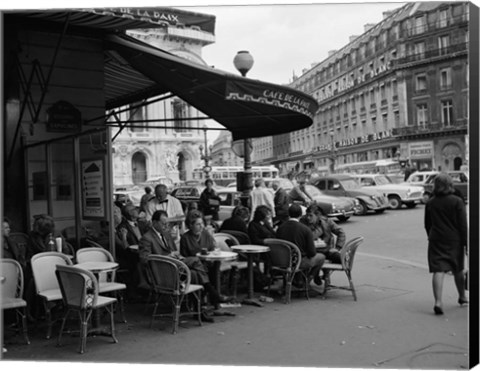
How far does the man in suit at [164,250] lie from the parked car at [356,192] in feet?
45.0

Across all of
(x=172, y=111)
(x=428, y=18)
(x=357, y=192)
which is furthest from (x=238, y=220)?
(x=357, y=192)

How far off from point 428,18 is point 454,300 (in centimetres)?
351

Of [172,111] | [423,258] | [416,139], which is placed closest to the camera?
[416,139]

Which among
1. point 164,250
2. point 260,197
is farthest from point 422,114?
point 260,197

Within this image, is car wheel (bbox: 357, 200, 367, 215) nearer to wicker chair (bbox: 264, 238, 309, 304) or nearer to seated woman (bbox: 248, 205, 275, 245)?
seated woman (bbox: 248, 205, 275, 245)

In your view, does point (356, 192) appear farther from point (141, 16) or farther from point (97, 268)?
point (97, 268)

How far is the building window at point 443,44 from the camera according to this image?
20.2 ft

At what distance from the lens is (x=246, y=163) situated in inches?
432

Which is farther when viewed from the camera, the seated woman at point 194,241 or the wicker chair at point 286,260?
the wicker chair at point 286,260

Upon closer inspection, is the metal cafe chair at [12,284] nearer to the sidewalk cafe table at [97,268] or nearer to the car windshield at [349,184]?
the sidewalk cafe table at [97,268]

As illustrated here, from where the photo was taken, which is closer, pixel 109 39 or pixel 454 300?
pixel 454 300

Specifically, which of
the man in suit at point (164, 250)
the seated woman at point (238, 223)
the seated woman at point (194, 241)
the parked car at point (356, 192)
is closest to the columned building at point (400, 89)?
the seated woman at point (238, 223)

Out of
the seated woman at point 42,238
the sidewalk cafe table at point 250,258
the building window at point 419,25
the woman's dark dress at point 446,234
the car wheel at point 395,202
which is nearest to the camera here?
the woman's dark dress at point 446,234

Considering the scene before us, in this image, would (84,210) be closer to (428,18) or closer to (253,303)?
(253,303)
